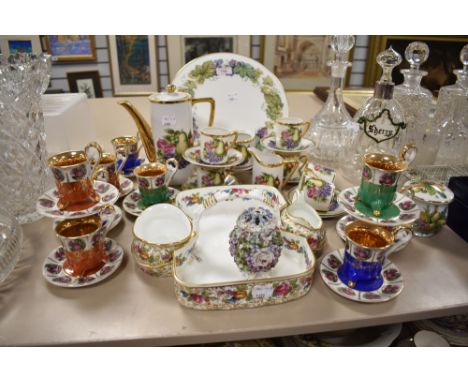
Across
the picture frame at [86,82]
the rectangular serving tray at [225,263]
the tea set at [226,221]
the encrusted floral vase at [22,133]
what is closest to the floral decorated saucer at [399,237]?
the tea set at [226,221]

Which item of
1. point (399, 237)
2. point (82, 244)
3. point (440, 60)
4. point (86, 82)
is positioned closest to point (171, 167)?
point (82, 244)

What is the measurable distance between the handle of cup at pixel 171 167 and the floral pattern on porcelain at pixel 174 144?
0.09ft

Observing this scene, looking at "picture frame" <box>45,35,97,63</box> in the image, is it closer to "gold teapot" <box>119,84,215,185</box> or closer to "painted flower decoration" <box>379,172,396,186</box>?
"gold teapot" <box>119,84,215,185</box>

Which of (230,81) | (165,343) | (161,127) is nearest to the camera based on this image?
(165,343)

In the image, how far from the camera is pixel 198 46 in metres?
1.94

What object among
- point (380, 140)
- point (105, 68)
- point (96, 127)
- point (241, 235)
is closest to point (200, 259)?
point (241, 235)

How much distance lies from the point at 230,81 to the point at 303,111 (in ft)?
1.54

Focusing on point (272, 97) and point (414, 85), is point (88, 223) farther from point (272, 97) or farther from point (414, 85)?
point (414, 85)

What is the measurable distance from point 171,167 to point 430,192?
540 mm

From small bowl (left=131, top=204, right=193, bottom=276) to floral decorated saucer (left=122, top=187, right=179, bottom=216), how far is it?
0.10 meters

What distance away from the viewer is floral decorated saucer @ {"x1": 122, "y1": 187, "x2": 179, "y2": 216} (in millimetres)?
765

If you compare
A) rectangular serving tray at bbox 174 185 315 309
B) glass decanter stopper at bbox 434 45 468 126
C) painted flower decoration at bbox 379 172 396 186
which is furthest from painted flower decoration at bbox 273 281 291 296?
glass decanter stopper at bbox 434 45 468 126

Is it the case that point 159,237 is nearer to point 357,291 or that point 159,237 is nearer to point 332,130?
point 357,291

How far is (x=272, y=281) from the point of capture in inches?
21.6
